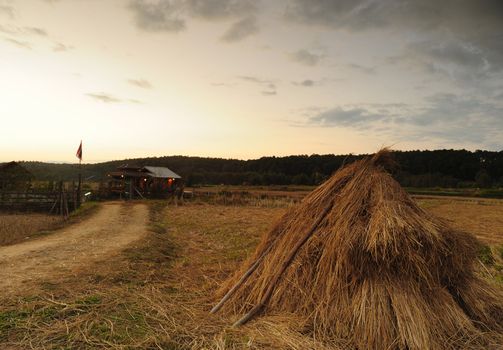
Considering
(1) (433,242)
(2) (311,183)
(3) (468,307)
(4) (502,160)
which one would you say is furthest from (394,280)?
(4) (502,160)

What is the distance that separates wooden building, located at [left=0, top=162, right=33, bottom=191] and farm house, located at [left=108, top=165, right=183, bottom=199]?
805 centimetres

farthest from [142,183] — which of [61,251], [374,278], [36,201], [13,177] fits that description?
[374,278]

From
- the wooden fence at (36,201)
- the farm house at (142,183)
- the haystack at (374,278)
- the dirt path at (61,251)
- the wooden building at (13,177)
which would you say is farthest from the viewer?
the farm house at (142,183)

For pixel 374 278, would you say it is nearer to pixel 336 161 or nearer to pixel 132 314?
pixel 132 314

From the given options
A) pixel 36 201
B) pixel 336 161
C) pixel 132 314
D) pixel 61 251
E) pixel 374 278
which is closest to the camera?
pixel 374 278

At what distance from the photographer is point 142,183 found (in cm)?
4816

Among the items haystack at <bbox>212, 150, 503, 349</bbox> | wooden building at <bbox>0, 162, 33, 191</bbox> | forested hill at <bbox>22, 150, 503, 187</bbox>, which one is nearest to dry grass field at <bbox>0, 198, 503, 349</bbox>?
haystack at <bbox>212, 150, 503, 349</bbox>

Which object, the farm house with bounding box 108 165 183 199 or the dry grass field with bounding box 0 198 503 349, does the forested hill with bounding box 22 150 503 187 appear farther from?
the dry grass field with bounding box 0 198 503 349

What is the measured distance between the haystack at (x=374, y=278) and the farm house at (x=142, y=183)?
33.6 m

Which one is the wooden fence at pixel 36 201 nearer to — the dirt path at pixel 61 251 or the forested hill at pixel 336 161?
the dirt path at pixel 61 251

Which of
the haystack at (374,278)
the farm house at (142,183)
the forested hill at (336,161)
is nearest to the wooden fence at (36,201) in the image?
the farm house at (142,183)

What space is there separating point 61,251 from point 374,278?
375 inches

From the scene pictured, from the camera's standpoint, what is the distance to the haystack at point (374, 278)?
14.6 feet

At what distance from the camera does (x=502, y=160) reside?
109 metres
